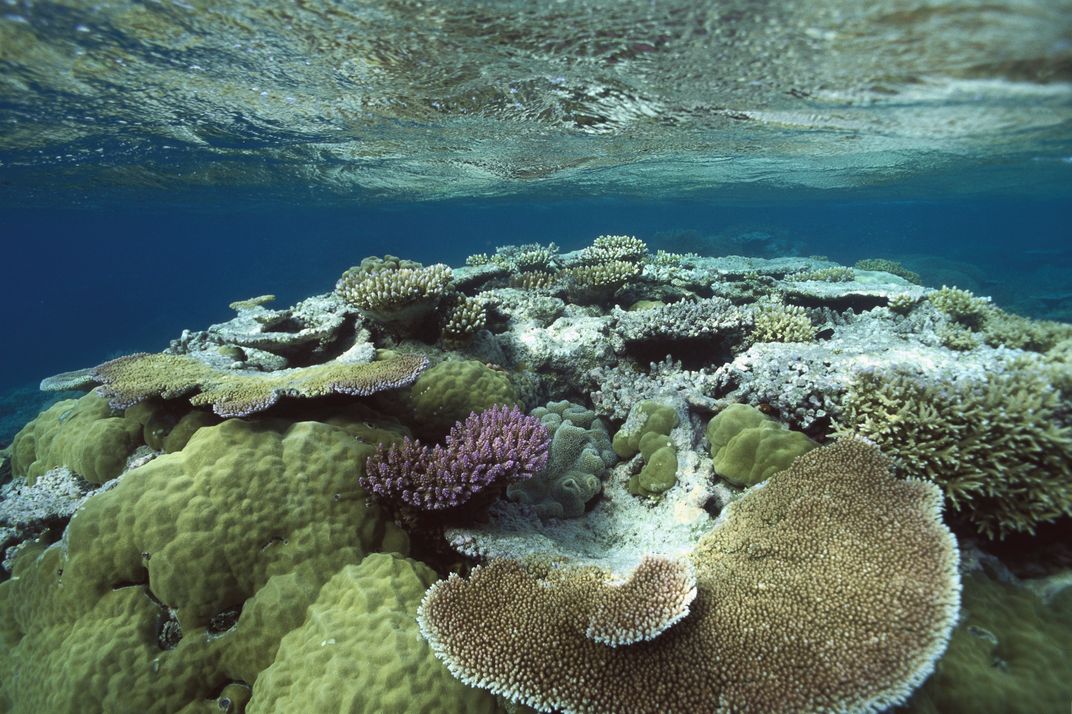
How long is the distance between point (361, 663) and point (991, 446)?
15.8ft

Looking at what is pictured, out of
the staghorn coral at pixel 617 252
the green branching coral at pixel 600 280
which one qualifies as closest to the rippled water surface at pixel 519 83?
the staghorn coral at pixel 617 252

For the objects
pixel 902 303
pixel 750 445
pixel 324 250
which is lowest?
pixel 324 250

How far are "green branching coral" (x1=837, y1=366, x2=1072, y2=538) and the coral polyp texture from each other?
52 centimetres

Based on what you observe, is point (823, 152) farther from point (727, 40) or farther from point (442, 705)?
point (442, 705)

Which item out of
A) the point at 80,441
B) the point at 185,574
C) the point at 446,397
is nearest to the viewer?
the point at 185,574

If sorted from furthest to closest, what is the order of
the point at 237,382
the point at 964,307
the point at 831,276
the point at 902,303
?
the point at 831,276 → the point at 902,303 → the point at 964,307 → the point at 237,382

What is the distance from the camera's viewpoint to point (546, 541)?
Answer: 4.11 meters

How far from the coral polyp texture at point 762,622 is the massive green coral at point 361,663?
217 millimetres

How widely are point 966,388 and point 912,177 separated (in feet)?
129

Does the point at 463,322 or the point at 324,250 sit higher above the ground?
the point at 463,322

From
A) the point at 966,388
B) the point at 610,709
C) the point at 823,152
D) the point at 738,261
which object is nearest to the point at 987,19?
the point at 966,388

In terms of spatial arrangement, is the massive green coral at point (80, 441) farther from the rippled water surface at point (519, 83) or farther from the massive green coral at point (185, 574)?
the rippled water surface at point (519, 83)

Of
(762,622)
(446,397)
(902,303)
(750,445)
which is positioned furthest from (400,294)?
(902,303)

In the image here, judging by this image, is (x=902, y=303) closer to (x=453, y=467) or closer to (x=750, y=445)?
(x=750, y=445)
